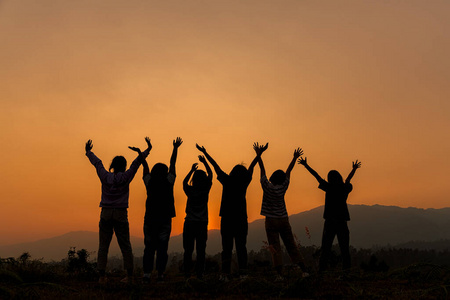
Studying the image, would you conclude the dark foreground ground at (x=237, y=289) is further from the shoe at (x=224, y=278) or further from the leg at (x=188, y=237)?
the leg at (x=188, y=237)

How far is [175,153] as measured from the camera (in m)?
7.88

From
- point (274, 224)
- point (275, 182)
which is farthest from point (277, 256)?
point (275, 182)

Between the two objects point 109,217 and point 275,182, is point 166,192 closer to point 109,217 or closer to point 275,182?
point 109,217

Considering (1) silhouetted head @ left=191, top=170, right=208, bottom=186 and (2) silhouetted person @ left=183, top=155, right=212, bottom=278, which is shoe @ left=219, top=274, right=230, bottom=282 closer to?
(2) silhouetted person @ left=183, top=155, right=212, bottom=278

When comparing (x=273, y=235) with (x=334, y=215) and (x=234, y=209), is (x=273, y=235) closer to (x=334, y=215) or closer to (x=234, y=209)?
(x=234, y=209)

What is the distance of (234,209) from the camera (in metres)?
7.93

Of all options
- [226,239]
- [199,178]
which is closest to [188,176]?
[199,178]

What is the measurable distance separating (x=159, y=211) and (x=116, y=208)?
0.81 metres

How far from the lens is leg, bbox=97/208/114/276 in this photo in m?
7.51

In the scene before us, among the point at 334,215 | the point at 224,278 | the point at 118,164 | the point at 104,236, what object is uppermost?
the point at 118,164

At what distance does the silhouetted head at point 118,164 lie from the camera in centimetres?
776

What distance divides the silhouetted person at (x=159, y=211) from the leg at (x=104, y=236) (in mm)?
696

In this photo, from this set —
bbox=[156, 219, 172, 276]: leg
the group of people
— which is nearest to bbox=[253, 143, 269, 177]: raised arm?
the group of people

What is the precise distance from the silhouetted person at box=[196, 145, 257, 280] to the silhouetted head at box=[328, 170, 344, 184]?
1.97 m
